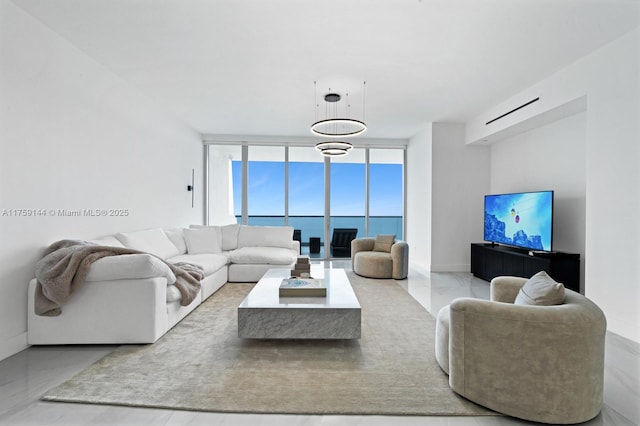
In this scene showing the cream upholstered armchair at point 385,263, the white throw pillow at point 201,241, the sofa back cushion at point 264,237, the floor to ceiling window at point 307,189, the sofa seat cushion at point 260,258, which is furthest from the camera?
the floor to ceiling window at point 307,189

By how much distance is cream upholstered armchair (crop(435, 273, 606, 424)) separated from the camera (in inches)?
68.3

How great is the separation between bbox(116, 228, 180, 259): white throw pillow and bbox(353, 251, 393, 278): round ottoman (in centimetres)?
287

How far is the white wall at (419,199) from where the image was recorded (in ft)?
21.3

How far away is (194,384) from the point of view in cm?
212

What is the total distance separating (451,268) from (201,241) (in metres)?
4.49

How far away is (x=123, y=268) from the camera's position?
2734 millimetres

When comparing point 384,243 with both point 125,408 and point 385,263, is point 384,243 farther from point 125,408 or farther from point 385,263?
point 125,408

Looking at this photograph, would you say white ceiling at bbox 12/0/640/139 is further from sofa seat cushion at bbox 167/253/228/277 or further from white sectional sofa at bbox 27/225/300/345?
sofa seat cushion at bbox 167/253/228/277

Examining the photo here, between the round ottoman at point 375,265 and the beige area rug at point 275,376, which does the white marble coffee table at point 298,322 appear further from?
the round ottoman at point 375,265

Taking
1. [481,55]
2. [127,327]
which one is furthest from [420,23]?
[127,327]

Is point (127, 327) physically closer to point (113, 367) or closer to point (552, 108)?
point (113, 367)

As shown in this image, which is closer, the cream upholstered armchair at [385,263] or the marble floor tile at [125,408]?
the marble floor tile at [125,408]

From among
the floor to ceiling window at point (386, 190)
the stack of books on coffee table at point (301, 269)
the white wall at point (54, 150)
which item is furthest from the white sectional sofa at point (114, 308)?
the floor to ceiling window at point (386, 190)

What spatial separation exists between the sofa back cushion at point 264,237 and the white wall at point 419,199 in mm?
2604
